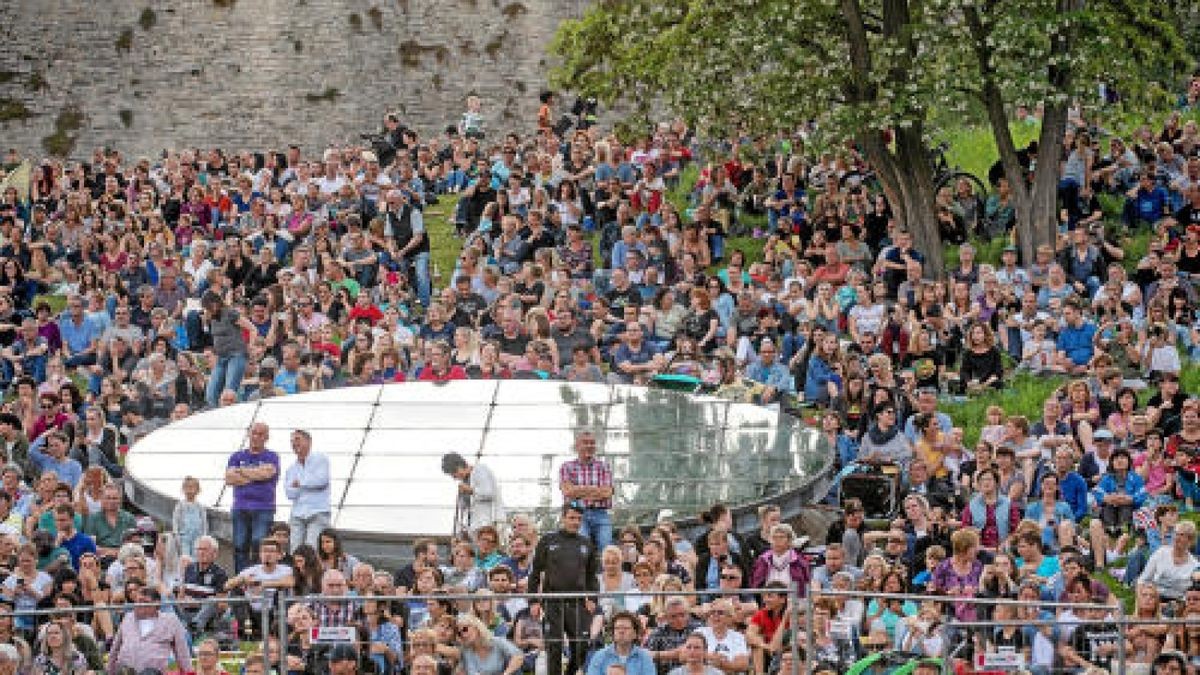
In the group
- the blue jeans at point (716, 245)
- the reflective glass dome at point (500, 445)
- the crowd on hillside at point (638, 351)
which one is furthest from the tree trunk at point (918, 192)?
the reflective glass dome at point (500, 445)

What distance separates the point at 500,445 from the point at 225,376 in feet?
Answer: 12.0

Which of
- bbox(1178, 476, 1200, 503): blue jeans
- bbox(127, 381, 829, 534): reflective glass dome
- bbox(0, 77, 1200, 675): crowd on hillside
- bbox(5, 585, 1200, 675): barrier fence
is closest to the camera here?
bbox(5, 585, 1200, 675): barrier fence

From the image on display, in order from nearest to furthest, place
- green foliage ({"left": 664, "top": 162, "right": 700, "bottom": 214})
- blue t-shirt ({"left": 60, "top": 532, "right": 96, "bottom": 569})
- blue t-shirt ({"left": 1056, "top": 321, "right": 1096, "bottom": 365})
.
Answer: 1. blue t-shirt ({"left": 60, "top": 532, "right": 96, "bottom": 569})
2. blue t-shirt ({"left": 1056, "top": 321, "right": 1096, "bottom": 365})
3. green foliage ({"left": 664, "top": 162, "right": 700, "bottom": 214})

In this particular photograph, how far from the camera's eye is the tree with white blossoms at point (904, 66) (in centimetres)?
3108

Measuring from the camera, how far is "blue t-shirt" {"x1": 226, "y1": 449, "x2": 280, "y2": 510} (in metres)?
23.7

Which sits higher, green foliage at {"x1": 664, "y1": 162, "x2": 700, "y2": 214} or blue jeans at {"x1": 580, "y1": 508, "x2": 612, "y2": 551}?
green foliage at {"x1": 664, "y1": 162, "x2": 700, "y2": 214}

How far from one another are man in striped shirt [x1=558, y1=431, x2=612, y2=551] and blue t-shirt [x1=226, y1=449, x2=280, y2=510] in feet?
7.98

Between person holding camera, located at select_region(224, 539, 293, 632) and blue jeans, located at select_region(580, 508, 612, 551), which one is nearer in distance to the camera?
person holding camera, located at select_region(224, 539, 293, 632)

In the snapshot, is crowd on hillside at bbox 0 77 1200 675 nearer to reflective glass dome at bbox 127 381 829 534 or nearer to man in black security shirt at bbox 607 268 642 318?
man in black security shirt at bbox 607 268 642 318

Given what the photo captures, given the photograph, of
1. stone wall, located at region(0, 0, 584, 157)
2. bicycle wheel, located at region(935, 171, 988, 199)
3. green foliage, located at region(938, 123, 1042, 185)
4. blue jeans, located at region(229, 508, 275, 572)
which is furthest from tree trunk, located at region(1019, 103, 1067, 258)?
stone wall, located at region(0, 0, 584, 157)

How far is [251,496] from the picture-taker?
23.8m

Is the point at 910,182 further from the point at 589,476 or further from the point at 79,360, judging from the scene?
the point at 589,476

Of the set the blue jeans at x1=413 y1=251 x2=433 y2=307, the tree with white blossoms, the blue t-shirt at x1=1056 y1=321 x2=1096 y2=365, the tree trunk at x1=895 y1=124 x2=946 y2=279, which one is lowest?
the blue t-shirt at x1=1056 y1=321 x2=1096 y2=365

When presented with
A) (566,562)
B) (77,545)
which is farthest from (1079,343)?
(77,545)
